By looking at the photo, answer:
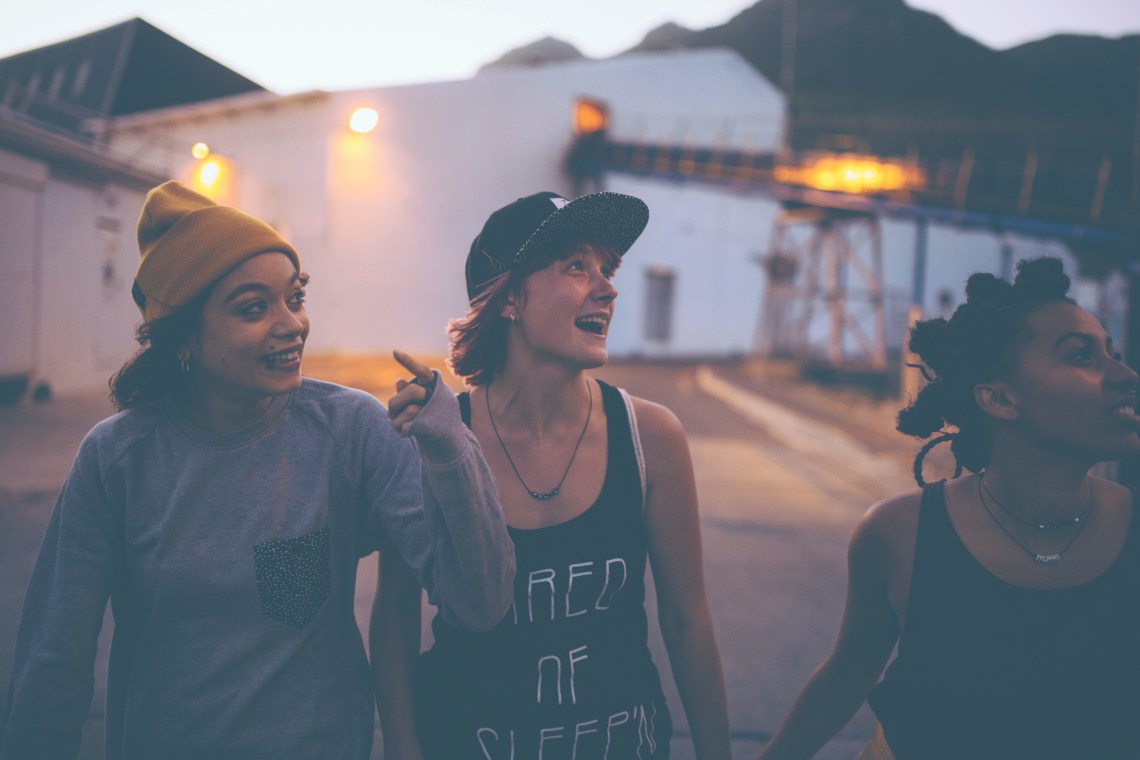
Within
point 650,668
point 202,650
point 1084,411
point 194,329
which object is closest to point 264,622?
point 202,650

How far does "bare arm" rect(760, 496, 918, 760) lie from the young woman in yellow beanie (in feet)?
2.22

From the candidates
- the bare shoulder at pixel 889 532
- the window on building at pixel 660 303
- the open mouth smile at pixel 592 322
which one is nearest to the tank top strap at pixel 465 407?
the open mouth smile at pixel 592 322

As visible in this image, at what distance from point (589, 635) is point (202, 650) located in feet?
2.30

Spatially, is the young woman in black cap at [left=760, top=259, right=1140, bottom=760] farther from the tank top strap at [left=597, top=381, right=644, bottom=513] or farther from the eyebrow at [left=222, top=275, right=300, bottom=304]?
the eyebrow at [left=222, top=275, right=300, bottom=304]

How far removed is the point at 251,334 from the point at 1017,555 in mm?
1404

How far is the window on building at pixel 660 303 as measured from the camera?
25.3m

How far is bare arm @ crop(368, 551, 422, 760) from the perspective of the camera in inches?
58.7

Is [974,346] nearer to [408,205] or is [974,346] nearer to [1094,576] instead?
[1094,576]

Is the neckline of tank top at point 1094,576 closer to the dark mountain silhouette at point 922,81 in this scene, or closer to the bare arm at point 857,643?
the bare arm at point 857,643

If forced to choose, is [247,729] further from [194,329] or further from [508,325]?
[508,325]

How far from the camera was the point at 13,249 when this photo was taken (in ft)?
7.07

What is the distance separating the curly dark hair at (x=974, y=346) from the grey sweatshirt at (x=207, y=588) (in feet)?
2.86

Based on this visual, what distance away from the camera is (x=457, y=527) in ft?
3.93

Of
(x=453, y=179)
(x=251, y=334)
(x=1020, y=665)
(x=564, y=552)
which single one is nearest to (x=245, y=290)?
(x=251, y=334)
